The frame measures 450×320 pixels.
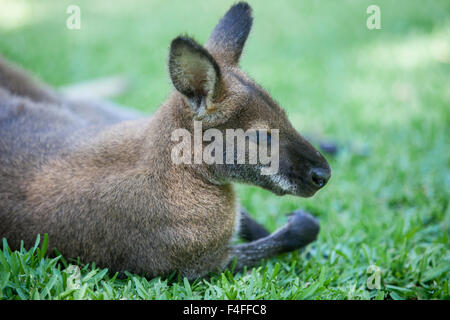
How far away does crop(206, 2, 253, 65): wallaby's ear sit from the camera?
10.6 feet

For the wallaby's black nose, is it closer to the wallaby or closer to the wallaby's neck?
the wallaby

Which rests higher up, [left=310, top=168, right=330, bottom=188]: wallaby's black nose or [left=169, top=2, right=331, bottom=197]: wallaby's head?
[left=169, top=2, right=331, bottom=197]: wallaby's head

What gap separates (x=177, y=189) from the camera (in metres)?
3.00

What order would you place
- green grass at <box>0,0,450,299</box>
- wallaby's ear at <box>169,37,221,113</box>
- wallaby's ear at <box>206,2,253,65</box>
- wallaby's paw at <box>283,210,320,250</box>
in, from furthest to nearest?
1. wallaby's paw at <box>283,210,320,250</box>
2. wallaby's ear at <box>206,2,253,65</box>
3. green grass at <box>0,0,450,299</box>
4. wallaby's ear at <box>169,37,221,113</box>

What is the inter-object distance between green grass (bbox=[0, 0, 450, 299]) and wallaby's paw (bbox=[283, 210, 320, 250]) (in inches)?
5.9

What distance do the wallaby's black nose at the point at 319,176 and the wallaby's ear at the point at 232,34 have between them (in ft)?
3.25

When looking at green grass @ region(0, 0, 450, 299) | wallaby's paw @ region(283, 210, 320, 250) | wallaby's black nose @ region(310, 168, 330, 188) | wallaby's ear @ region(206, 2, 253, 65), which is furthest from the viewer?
wallaby's paw @ region(283, 210, 320, 250)

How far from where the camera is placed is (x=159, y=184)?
2.96m

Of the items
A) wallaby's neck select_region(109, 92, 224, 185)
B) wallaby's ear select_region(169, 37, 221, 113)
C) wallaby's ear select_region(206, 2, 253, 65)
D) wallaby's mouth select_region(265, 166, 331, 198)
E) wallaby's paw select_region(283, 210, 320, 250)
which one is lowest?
wallaby's paw select_region(283, 210, 320, 250)

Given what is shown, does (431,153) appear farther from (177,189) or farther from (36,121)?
(36,121)

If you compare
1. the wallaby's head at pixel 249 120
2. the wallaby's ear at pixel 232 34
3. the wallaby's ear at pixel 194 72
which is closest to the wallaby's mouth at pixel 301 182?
the wallaby's head at pixel 249 120

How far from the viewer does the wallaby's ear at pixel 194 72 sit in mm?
2662

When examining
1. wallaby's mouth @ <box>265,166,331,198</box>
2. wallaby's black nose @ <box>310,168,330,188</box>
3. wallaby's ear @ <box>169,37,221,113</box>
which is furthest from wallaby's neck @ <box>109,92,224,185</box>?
wallaby's black nose @ <box>310,168,330,188</box>

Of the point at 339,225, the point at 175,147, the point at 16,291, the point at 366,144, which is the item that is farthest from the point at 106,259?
the point at 366,144
